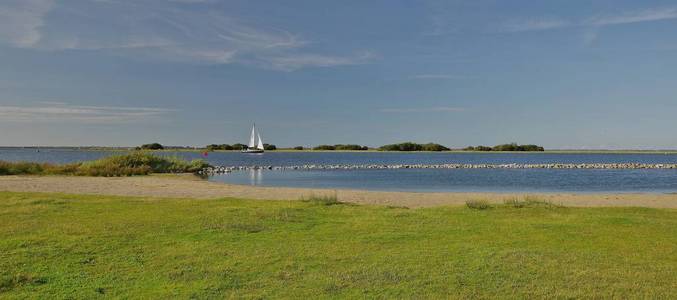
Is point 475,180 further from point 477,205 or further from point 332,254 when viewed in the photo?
point 332,254

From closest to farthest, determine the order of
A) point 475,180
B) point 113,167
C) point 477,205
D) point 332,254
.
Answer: point 332,254 → point 477,205 → point 113,167 → point 475,180

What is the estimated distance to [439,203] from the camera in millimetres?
20203

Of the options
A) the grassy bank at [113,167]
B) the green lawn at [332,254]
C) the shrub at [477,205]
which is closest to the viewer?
the green lawn at [332,254]

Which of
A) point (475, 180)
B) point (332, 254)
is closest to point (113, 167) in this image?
point (475, 180)

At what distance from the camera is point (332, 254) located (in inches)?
368

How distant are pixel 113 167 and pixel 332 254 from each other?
35958 millimetres

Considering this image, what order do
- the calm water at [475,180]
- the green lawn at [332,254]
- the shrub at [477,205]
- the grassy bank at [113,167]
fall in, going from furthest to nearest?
1. the grassy bank at [113,167]
2. the calm water at [475,180]
3. the shrub at [477,205]
4. the green lawn at [332,254]

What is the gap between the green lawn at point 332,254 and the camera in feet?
23.9

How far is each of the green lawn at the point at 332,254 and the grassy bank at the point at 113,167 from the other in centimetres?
2632

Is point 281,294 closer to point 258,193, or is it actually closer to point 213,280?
point 213,280

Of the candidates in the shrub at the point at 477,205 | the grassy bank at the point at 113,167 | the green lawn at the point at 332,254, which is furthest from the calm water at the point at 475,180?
the green lawn at the point at 332,254

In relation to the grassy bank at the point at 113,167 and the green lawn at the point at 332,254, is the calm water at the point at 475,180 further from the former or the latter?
the green lawn at the point at 332,254

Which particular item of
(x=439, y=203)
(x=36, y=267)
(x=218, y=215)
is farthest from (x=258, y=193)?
(x=36, y=267)

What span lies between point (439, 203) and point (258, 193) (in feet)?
29.1
